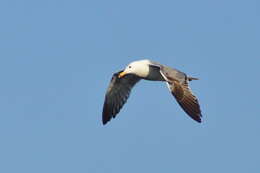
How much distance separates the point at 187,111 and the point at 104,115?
18.4 ft

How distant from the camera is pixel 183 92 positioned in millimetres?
28453

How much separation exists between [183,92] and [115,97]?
192 inches

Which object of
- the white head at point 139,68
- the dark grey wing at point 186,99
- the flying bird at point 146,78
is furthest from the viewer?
the white head at point 139,68

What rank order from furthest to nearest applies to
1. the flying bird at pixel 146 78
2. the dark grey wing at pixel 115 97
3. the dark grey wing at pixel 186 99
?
the dark grey wing at pixel 115 97 < the flying bird at pixel 146 78 < the dark grey wing at pixel 186 99

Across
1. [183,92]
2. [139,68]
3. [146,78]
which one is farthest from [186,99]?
[146,78]

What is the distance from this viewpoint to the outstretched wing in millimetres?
27828

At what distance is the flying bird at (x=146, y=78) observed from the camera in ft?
92.3

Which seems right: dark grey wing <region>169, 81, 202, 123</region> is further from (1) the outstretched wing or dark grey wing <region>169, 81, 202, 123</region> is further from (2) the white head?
(2) the white head

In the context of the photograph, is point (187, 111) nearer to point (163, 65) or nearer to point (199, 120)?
point (199, 120)

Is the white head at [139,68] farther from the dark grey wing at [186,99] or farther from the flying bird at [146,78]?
the dark grey wing at [186,99]

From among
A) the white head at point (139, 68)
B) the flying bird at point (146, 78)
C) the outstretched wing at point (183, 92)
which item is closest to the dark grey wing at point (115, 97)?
the flying bird at point (146, 78)

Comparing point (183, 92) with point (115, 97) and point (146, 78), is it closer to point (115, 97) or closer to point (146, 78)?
point (146, 78)

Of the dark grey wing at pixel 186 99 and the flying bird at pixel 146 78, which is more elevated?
the flying bird at pixel 146 78

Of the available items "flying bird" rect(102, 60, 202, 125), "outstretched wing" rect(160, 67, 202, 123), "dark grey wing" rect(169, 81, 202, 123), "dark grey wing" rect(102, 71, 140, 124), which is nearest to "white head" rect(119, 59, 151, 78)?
"flying bird" rect(102, 60, 202, 125)
